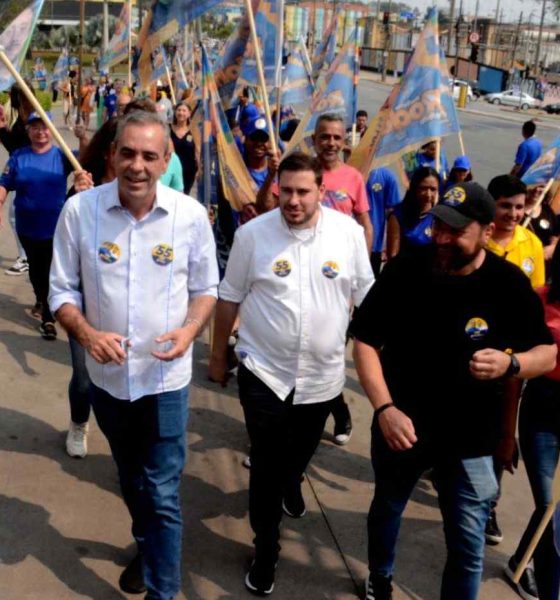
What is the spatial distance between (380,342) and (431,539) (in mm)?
1421

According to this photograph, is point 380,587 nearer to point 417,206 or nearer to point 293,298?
point 293,298

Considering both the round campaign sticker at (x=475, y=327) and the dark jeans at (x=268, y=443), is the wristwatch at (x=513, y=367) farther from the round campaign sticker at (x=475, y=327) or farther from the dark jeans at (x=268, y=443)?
the dark jeans at (x=268, y=443)

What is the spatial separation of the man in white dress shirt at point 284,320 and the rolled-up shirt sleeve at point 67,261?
73cm

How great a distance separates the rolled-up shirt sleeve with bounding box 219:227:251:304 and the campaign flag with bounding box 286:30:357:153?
2.81 metres

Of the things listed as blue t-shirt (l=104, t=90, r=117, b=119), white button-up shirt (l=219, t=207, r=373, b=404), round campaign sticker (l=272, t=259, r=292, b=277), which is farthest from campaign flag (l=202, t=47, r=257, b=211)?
blue t-shirt (l=104, t=90, r=117, b=119)

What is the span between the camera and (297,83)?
10289mm

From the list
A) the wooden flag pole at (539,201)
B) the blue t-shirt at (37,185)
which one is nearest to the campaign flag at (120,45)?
the blue t-shirt at (37,185)

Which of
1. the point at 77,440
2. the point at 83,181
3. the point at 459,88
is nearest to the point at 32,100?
the point at 83,181

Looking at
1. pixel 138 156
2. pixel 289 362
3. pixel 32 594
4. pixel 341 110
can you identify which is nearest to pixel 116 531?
pixel 32 594

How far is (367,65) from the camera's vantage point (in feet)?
330

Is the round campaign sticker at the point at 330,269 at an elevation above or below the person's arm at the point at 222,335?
above

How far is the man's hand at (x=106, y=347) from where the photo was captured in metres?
2.76

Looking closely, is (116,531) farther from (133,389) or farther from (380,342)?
(380,342)

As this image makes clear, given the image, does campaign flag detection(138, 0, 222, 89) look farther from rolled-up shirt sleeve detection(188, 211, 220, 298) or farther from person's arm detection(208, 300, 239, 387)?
rolled-up shirt sleeve detection(188, 211, 220, 298)
